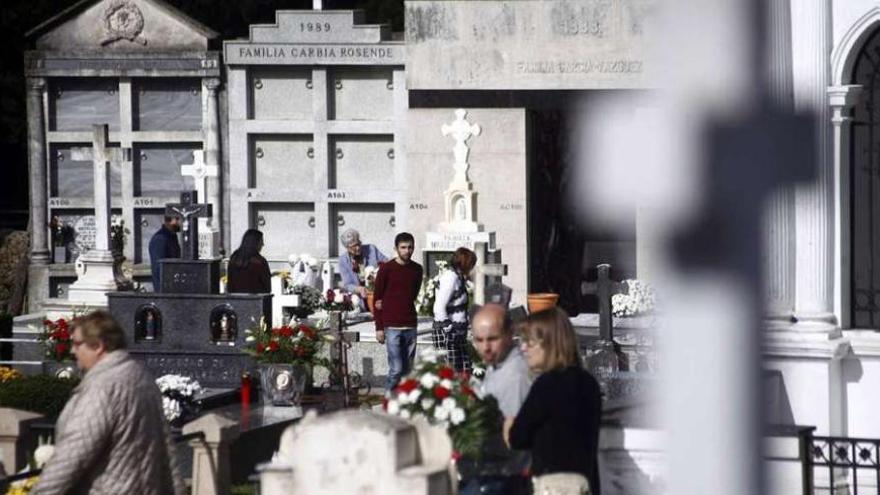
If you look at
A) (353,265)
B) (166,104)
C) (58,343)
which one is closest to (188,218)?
(58,343)

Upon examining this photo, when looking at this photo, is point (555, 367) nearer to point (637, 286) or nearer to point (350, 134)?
point (637, 286)

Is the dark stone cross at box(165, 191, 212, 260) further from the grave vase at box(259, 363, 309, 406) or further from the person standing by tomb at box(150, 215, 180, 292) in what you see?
the grave vase at box(259, 363, 309, 406)

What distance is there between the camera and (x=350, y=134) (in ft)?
85.4

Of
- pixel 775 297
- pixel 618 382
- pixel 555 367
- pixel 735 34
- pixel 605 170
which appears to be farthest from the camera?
pixel 618 382

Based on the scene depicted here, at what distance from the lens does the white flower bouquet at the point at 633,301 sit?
18391 millimetres

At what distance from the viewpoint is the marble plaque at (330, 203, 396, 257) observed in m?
25.9

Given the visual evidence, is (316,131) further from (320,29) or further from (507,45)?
(507,45)

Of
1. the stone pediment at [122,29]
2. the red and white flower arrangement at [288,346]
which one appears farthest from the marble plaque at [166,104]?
the red and white flower arrangement at [288,346]

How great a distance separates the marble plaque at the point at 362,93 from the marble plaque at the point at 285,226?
1.37 metres

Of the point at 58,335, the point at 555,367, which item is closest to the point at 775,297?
the point at 555,367

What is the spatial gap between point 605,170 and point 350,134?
933 inches

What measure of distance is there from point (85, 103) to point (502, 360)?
793 inches

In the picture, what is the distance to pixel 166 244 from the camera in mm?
19797

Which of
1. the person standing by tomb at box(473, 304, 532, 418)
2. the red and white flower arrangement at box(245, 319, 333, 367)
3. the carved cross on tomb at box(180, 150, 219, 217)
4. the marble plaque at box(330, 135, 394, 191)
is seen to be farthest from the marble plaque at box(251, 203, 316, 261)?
the person standing by tomb at box(473, 304, 532, 418)
